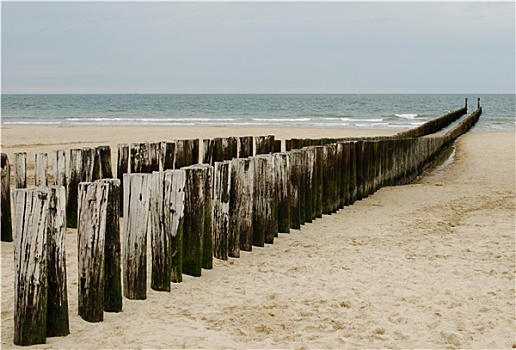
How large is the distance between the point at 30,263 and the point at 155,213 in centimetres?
137

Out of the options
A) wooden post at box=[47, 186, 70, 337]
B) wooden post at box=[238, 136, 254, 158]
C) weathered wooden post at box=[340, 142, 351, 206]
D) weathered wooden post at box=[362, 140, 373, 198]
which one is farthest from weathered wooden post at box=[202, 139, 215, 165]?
wooden post at box=[47, 186, 70, 337]

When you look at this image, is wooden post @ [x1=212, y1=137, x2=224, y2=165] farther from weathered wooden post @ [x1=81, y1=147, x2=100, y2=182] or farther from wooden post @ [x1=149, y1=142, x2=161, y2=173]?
weathered wooden post @ [x1=81, y1=147, x2=100, y2=182]

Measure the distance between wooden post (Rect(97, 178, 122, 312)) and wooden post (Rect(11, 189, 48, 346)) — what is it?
65cm

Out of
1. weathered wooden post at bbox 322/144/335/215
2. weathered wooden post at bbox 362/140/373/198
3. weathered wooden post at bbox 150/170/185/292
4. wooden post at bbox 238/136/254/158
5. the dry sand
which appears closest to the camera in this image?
the dry sand

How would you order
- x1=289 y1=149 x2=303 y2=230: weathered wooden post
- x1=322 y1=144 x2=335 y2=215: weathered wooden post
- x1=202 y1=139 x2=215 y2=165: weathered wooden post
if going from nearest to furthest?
x1=289 y1=149 x2=303 y2=230: weathered wooden post, x1=322 y1=144 x2=335 y2=215: weathered wooden post, x1=202 y1=139 x2=215 y2=165: weathered wooden post

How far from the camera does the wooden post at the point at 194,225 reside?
595 cm

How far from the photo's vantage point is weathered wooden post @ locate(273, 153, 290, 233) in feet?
25.5

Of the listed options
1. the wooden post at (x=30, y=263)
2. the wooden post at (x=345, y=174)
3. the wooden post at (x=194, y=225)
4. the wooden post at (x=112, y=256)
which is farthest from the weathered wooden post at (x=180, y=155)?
the wooden post at (x=30, y=263)

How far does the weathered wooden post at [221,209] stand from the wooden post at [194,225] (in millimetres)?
608

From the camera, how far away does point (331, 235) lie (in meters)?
8.07

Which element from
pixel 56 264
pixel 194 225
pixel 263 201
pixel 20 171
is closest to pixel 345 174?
pixel 263 201

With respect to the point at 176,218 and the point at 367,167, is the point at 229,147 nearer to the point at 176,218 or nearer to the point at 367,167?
the point at 367,167

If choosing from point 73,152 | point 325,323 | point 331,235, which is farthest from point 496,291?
point 73,152

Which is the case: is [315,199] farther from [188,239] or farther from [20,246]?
[20,246]
